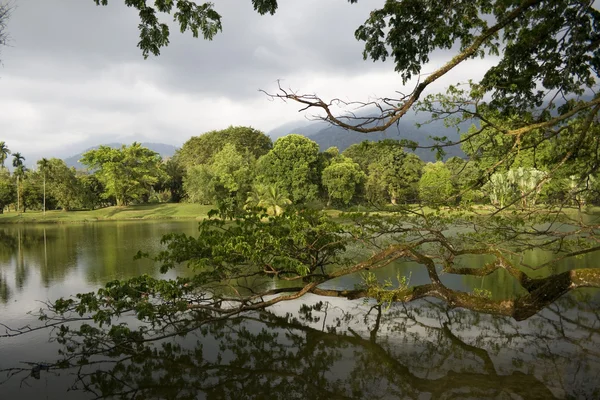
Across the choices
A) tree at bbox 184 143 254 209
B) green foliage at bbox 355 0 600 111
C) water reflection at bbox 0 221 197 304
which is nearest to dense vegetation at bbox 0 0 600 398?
green foliage at bbox 355 0 600 111

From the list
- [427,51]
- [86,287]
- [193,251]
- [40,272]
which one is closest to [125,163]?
[40,272]

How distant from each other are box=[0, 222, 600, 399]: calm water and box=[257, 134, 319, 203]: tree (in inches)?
1449

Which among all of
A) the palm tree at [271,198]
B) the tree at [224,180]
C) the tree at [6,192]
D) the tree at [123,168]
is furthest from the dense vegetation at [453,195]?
the tree at [6,192]

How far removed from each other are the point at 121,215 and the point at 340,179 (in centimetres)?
2808

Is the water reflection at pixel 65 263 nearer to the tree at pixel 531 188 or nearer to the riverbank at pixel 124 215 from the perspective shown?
the tree at pixel 531 188

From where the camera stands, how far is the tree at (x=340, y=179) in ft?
160

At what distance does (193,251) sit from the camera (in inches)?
397

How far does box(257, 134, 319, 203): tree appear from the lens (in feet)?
158

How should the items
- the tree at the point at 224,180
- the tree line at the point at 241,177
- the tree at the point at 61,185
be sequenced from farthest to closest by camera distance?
the tree at the point at 61,185
the tree at the point at 224,180
the tree line at the point at 241,177

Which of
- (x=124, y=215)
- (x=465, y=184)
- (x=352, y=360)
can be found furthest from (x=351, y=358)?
(x=124, y=215)

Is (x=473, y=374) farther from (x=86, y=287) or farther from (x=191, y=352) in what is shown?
(x=86, y=287)

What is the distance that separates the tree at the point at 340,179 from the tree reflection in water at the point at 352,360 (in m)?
38.8

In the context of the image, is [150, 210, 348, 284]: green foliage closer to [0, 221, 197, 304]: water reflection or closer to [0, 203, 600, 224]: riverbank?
[0, 221, 197, 304]: water reflection

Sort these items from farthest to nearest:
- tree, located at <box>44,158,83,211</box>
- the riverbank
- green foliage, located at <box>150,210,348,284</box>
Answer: tree, located at <box>44,158,83,211</box> → the riverbank → green foliage, located at <box>150,210,348,284</box>
